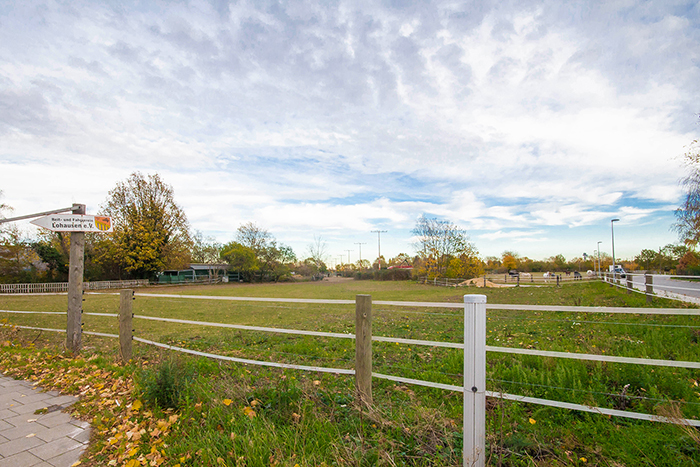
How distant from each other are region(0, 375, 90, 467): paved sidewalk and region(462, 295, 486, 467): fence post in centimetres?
299

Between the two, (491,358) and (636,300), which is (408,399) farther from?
(636,300)

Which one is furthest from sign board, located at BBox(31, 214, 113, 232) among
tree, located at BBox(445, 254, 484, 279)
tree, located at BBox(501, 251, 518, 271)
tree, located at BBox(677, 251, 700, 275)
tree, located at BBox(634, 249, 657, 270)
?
tree, located at BBox(501, 251, 518, 271)

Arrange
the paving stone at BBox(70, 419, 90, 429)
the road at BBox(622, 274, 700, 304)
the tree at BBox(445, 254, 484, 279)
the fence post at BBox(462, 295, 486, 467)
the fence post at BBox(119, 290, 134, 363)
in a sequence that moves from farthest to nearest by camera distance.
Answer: the tree at BBox(445, 254, 484, 279)
the road at BBox(622, 274, 700, 304)
the fence post at BBox(119, 290, 134, 363)
the paving stone at BBox(70, 419, 90, 429)
the fence post at BBox(462, 295, 486, 467)

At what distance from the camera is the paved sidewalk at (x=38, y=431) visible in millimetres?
2766

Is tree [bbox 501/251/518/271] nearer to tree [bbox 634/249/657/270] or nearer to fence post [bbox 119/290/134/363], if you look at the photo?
tree [bbox 634/249/657/270]

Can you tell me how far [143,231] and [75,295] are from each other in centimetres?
3456

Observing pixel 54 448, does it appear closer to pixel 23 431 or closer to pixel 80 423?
pixel 80 423

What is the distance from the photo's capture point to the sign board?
5.83 metres

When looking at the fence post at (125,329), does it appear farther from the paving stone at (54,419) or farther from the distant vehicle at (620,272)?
the distant vehicle at (620,272)

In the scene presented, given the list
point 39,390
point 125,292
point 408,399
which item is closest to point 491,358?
point 408,399

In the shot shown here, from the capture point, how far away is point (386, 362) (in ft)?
17.3

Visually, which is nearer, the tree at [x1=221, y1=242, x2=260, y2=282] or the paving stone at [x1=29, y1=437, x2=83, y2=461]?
A: the paving stone at [x1=29, y1=437, x2=83, y2=461]

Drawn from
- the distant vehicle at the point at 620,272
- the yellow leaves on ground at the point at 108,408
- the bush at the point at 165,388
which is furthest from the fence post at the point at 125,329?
the distant vehicle at the point at 620,272

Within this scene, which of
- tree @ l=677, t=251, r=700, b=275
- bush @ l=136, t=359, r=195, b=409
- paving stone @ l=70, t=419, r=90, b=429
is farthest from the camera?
tree @ l=677, t=251, r=700, b=275
